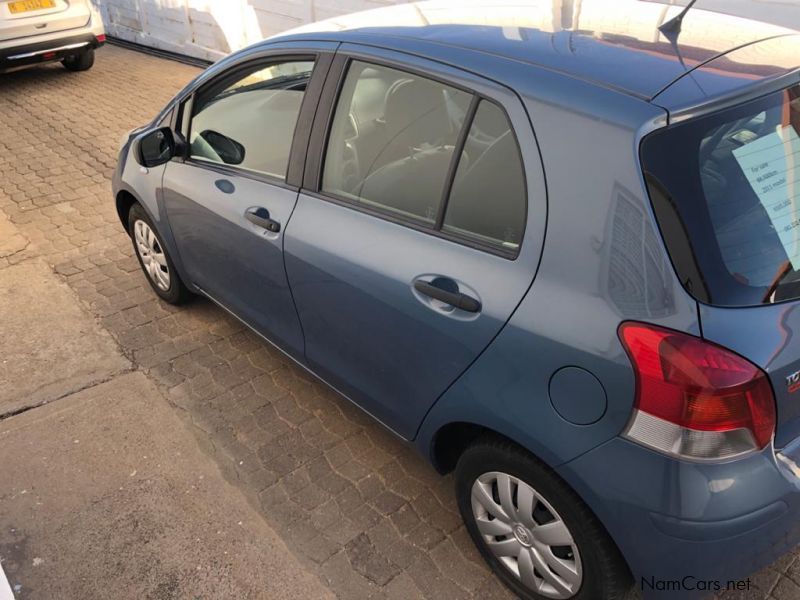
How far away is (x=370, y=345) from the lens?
242 centimetres

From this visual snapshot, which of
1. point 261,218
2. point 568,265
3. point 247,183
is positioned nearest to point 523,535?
point 568,265

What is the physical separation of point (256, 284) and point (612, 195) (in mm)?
1733

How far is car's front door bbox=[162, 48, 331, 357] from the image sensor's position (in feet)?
8.91

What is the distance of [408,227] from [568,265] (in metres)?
0.62

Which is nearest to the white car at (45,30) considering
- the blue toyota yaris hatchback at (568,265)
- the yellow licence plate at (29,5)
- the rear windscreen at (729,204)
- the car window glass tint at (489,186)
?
the yellow licence plate at (29,5)

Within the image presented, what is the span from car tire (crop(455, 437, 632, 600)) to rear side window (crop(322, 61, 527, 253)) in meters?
0.66

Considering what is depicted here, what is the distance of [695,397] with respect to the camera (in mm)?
1602

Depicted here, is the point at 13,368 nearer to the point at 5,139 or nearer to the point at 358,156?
the point at 358,156

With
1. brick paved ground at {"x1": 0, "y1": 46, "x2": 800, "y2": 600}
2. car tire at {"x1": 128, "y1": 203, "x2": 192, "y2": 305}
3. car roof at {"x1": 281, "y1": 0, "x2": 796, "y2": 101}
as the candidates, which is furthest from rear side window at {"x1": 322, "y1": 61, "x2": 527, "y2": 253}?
car tire at {"x1": 128, "y1": 203, "x2": 192, "y2": 305}

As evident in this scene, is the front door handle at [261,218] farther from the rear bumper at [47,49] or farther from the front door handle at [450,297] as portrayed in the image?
the rear bumper at [47,49]

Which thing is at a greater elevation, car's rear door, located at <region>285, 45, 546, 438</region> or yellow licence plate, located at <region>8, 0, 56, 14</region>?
car's rear door, located at <region>285, 45, 546, 438</region>

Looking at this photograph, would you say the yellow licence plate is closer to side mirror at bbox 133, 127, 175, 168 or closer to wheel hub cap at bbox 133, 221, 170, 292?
wheel hub cap at bbox 133, 221, 170, 292

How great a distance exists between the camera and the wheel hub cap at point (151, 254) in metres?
3.89

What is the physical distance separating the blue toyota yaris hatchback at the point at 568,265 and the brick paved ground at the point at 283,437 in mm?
311
